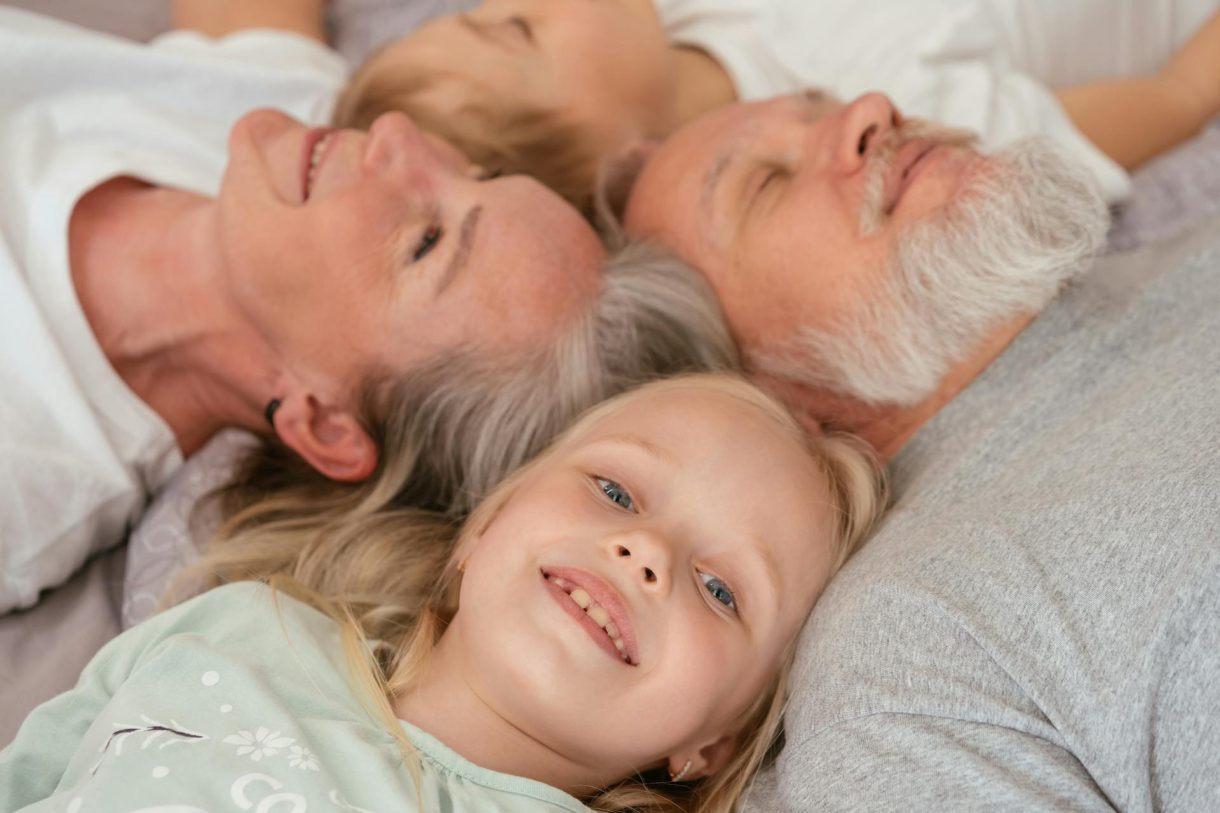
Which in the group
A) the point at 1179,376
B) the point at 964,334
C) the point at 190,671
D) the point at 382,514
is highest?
the point at 1179,376

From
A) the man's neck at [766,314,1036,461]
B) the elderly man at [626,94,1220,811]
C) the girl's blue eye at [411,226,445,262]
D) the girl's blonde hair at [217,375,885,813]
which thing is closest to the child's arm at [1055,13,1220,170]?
the elderly man at [626,94,1220,811]

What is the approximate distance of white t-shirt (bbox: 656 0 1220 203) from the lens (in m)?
2.27

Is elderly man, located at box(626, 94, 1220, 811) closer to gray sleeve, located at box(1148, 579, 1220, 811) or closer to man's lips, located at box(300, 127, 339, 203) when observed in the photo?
gray sleeve, located at box(1148, 579, 1220, 811)

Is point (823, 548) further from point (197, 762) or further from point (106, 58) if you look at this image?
point (106, 58)

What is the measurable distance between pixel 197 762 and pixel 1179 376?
1.23m

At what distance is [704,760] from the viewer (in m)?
1.37

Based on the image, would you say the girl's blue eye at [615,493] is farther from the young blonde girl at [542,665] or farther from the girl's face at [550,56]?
the girl's face at [550,56]

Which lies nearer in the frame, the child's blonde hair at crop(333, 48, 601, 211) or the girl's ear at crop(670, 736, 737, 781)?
the girl's ear at crop(670, 736, 737, 781)

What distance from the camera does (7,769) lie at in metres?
1.25

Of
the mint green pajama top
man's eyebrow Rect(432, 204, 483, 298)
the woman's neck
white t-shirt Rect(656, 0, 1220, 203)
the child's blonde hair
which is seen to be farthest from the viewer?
the woman's neck

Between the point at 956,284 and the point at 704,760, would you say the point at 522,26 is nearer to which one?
the point at 956,284

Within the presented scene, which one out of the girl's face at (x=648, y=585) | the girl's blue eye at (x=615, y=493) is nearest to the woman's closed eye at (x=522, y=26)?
the girl's face at (x=648, y=585)

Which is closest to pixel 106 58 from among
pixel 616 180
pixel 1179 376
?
pixel 616 180

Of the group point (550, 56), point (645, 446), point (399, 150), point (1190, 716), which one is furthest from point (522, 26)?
point (1190, 716)
